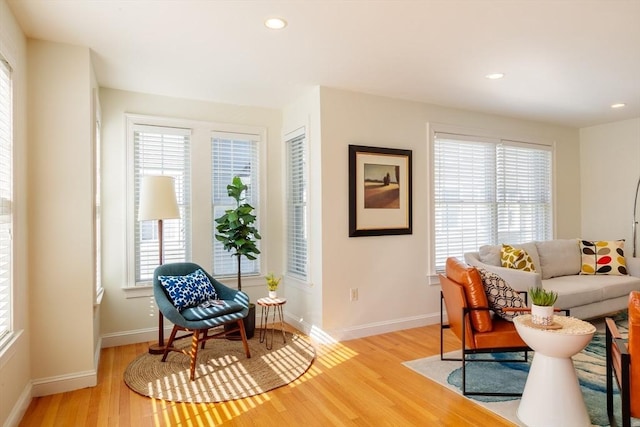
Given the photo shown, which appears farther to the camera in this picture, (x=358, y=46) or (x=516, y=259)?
(x=516, y=259)

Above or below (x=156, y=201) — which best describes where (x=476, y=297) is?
below

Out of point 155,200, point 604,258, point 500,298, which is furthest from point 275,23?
point 604,258

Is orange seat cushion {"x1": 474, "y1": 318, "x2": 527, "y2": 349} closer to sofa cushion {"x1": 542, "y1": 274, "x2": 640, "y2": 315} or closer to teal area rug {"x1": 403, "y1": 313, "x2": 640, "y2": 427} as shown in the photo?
teal area rug {"x1": 403, "y1": 313, "x2": 640, "y2": 427}

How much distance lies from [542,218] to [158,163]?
517 cm

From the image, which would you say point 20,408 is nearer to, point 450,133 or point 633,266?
point 450,133

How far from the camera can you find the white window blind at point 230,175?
442 centimetres

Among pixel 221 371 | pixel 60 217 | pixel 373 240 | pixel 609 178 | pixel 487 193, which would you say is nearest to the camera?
pixel 60 217

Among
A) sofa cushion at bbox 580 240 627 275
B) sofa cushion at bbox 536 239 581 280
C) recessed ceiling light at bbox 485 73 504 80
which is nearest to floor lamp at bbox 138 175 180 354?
recessed ceiling light at bbox 485 73 504 80

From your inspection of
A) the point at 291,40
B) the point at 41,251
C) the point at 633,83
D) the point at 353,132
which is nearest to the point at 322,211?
the point at 353,132

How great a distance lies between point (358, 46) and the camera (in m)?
2.99

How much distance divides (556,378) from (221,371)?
2.40 meters

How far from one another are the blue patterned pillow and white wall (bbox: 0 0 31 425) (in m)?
1.00

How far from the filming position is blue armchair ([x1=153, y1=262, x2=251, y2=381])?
3127 mm

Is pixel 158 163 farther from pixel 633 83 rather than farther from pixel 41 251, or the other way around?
pixel 633 83
